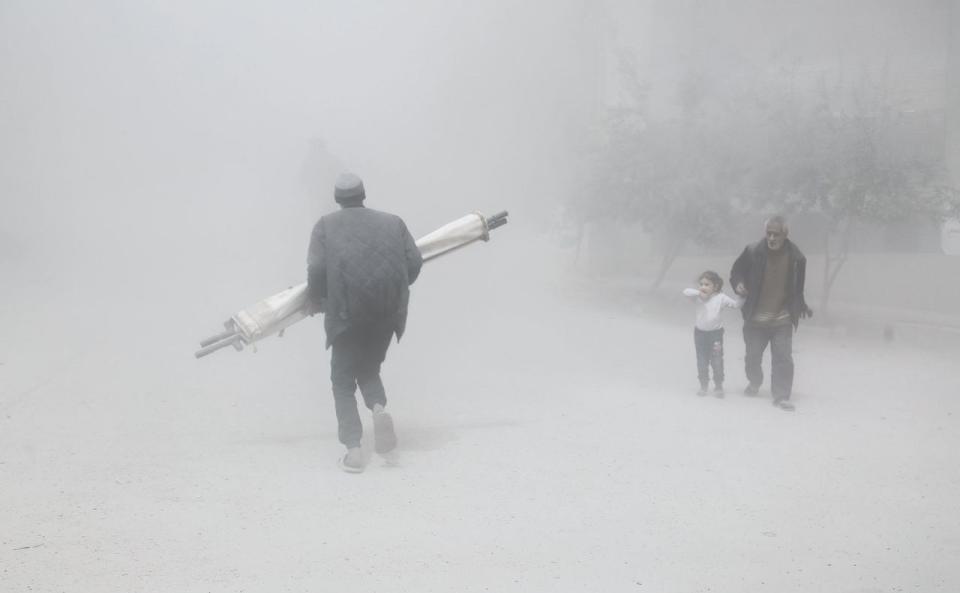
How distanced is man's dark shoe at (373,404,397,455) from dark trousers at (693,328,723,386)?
3.09 meters

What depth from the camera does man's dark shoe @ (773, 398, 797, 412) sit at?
7.43 m

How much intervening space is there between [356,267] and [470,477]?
48.2 inches

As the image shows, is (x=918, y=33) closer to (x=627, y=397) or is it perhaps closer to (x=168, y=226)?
(x=627, y=397)

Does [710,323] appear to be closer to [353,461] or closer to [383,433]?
[383,433]

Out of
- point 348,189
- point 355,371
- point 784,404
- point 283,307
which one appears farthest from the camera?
point 784,404

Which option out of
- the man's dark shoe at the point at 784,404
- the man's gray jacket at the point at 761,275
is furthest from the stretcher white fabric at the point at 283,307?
the man's dark shoe at the point at 784,404

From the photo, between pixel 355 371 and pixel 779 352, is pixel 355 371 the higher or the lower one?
the higher one

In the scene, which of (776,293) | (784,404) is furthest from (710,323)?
(784,404)

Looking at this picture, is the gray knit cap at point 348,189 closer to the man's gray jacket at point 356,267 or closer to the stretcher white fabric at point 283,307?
the man's gray jacket at point 356,267

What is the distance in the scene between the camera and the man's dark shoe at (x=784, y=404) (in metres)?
7.43

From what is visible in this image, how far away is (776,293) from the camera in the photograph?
759 cm

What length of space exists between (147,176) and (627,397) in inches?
1043

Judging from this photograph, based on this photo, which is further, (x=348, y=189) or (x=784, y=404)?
(x=784, y=404)

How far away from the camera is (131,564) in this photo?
397 centimetres
